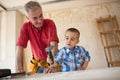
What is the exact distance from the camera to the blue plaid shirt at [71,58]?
1.85m

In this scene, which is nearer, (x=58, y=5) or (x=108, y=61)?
(x=108, y=61)

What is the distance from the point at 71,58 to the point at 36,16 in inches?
19.9

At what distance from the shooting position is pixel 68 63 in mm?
1879

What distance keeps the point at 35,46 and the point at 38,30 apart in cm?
16

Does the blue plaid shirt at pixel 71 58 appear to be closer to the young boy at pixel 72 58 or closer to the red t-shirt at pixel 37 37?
the young boy at pixel 72 58

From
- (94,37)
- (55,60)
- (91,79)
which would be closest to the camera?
(91,79)

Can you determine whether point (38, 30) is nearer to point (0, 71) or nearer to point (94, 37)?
point (0, 71)

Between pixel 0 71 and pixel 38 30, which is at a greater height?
pixel 38 30

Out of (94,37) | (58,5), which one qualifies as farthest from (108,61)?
(58,5)

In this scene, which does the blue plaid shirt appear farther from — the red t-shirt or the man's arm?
the man's arm

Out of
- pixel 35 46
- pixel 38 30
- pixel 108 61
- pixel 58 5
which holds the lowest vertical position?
pixel 108 61

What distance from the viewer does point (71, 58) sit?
189 centimetres

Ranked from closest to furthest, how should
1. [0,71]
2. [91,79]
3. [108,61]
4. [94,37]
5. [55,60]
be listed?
[91,79] < [0,71] < [55,60] < [108,61] < [94,37]

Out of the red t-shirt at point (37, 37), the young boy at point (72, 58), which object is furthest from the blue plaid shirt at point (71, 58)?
the red t-shirt at point (37, 37)
